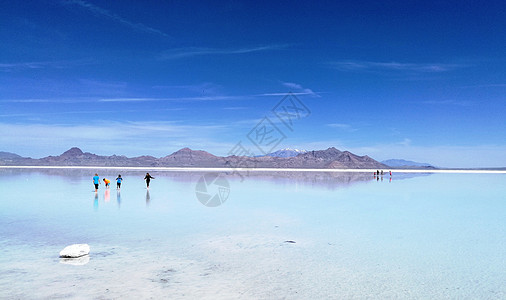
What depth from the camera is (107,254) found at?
765 cm

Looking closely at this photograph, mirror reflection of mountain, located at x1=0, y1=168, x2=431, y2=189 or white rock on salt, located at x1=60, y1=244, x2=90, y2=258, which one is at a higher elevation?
mirror reflection of mountain, located at x1=0, y1=168, x2=431, y2=189

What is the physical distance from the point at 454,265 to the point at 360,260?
66.6 inches

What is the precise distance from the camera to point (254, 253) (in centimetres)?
790

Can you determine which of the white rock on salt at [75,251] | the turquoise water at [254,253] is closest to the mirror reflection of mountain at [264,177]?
the turquoise water at [254,253]

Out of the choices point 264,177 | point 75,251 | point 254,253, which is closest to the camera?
point 75,251

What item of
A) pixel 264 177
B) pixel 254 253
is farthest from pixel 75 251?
pixel 264 177

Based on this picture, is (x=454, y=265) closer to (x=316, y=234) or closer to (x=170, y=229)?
(x=316, y=234)

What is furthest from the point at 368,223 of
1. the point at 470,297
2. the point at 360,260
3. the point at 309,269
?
the point at 470,297

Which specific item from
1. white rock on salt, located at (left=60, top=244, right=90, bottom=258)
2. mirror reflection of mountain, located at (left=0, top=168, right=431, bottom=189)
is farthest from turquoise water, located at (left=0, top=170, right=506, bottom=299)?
mirror reflection of mountain, located at (left=0, top=168, right=431, bottom=189)

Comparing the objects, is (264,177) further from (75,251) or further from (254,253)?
(75,251)

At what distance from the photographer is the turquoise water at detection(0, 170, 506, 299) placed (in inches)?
226

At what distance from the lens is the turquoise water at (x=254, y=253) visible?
18.9 ft

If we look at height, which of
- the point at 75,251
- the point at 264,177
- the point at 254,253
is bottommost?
the point at 254,253

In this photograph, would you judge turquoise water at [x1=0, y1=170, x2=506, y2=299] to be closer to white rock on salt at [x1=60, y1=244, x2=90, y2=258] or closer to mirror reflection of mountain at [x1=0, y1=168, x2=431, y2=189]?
white rock on salt at [x1=60, y1=244, x2=90, y2=258]
